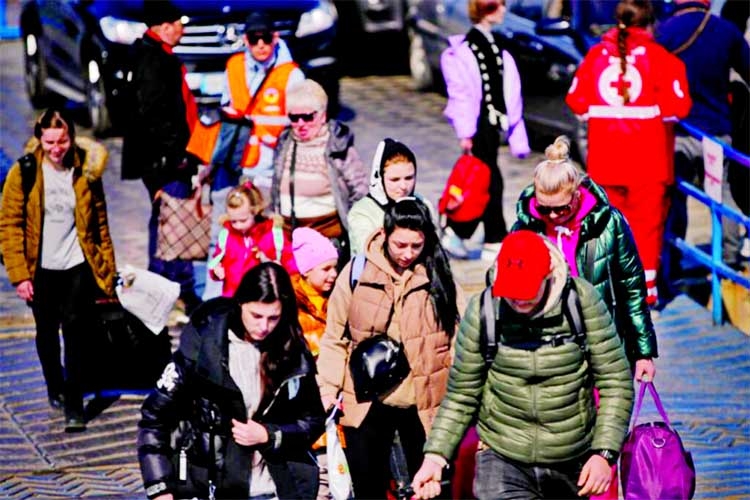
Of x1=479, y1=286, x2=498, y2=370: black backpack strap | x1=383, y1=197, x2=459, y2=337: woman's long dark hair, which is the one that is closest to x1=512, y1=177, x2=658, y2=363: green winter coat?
x1=383, y1=197, x2=459, y2=337: woman's long dark hair

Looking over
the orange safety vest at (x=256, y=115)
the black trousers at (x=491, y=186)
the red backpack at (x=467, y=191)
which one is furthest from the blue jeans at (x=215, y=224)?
the black trousers at (x=491, y=186)

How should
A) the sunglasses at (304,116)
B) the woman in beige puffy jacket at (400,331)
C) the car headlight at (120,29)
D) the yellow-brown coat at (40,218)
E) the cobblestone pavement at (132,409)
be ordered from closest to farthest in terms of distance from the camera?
the woman in beige puffy jacket at (400,331) → the cobblestone pavement at (132,409) → the yellow-brown coat at (40,218) → the sunglasses at (304,116) → the car headlight at (120,29)

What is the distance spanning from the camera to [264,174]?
1156 cm

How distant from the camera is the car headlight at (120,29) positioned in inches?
643

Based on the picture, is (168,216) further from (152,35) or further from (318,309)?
(318,309)

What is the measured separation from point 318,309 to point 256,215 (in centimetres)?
104

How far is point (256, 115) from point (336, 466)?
4.01 meters

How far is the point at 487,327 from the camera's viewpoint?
713 cm

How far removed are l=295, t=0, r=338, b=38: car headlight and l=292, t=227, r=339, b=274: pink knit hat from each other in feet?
26.0

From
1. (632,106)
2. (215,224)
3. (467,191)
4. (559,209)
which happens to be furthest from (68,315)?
(632,106)

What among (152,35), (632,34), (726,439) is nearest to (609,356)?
(726,439)

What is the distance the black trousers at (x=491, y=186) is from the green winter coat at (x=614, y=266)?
4685 mm

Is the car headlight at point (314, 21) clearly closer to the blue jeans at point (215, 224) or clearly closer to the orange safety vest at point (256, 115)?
the orange safety vest at point (256, 115)

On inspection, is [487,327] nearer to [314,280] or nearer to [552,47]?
[314,280]
